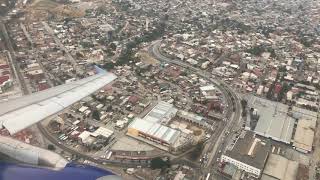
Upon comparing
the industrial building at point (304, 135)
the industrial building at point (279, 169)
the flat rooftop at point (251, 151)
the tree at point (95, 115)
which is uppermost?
the tree at point (95, 115)

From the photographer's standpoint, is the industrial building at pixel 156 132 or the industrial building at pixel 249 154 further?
the industrial building at pixel 156 132

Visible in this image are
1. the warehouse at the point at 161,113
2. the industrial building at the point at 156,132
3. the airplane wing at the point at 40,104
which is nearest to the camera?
the airplane wing at the point at 40,104

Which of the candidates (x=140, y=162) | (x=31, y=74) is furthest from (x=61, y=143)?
(x=31, y=74)

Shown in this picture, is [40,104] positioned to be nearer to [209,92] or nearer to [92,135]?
[92,135]

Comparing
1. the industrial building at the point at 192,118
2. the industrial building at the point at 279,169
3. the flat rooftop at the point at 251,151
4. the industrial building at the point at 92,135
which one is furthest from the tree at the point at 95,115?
the industrial building at the point at 279,169

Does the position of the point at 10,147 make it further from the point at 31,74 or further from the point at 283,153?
the point at 31,74

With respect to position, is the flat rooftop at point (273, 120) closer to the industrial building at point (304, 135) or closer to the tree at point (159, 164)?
the industrial building at point (304, 135)

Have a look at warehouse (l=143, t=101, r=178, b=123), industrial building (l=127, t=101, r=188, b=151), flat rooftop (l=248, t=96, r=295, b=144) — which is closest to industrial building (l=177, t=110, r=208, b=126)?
warehouse (l=143, t=101, r=178, b=123)

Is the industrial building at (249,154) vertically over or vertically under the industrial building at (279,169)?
over
